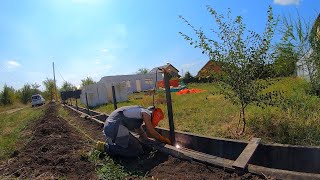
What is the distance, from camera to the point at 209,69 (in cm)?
661

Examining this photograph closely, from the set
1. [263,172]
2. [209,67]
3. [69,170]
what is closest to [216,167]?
[263,172]

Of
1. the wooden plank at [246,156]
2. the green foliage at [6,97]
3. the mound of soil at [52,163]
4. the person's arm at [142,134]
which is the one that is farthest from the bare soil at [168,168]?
the green foliage at [6,97]

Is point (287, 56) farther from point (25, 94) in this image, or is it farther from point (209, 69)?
point (25, 94)

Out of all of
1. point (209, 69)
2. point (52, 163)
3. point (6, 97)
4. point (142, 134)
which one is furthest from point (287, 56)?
point (6, 97)

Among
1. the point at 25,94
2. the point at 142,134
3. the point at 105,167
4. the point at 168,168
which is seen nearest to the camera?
the point at 105,167

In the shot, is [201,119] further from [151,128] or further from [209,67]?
[151,128]

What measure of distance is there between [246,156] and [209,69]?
292cm

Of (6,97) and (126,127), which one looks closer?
(126,127)

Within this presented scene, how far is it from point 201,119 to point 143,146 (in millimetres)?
2630

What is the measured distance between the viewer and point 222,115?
8.20 meters

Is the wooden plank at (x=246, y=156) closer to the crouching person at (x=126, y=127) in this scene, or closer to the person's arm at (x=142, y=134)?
the crouching person at (x=126, y=127)

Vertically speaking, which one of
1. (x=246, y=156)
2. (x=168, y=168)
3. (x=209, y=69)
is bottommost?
(x=168, y=168)

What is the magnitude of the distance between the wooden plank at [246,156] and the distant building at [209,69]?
2217mm

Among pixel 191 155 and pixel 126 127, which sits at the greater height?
pixel 126 127
